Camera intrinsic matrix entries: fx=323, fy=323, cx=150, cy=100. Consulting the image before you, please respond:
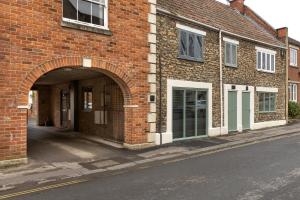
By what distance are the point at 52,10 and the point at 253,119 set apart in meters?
13.3

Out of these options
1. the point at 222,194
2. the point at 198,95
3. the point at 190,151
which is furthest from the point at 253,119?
the point at 222,194

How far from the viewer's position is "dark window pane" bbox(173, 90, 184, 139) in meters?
13.8

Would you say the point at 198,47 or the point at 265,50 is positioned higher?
the point at 265,50

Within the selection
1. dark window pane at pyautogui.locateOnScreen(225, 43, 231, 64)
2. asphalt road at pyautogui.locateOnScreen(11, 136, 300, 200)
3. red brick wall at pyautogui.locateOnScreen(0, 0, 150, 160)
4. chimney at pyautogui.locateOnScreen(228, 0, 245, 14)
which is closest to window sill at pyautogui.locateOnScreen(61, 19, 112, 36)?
red brick wall at pyautogui.locateOnScreen(0, 0, 150, 160)

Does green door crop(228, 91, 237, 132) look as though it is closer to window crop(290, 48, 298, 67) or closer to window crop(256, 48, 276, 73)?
window crop(256, 48, 276, 73)

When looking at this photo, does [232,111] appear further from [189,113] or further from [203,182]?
[203,182]

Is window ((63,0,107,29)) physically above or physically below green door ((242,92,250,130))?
above

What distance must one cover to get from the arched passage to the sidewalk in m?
1.65

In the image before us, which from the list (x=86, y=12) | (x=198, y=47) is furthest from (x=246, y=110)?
(x=86, y=12)

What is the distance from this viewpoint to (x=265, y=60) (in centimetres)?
2027

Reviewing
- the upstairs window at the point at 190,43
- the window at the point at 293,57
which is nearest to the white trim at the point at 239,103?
the upstairs window at the point at 190,43

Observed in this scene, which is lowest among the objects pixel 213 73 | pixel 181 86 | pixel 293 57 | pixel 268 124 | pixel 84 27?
pixel 268 124

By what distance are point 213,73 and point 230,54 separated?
6.91 ft

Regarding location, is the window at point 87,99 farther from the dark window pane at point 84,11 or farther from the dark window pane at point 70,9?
the dark window pane at point 70,9
